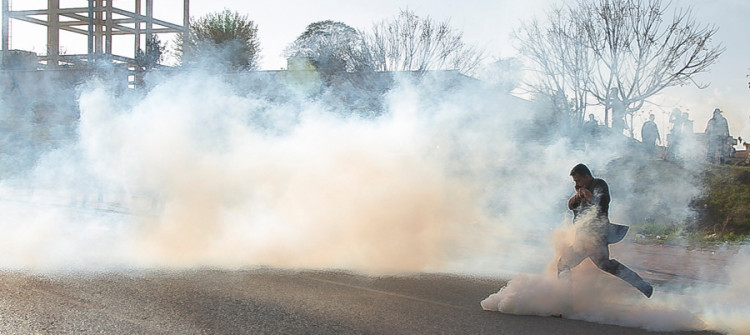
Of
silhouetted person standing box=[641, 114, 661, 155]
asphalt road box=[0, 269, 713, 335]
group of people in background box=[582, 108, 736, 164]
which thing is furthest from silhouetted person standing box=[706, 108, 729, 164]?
asphalt road box=[0, 269, 713, 335]

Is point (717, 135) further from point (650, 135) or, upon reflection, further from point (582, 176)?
point (582, 176)

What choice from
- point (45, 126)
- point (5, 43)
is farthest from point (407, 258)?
point (5, 43)

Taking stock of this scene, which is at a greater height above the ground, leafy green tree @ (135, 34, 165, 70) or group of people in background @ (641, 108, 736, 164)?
leafy green tree @ (135, 34, 165, 70)

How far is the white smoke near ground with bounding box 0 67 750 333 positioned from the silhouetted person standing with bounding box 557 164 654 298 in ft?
4.20

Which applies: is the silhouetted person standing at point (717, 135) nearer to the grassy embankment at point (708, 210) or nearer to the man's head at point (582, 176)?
the grassy embankment at point (708, 210)

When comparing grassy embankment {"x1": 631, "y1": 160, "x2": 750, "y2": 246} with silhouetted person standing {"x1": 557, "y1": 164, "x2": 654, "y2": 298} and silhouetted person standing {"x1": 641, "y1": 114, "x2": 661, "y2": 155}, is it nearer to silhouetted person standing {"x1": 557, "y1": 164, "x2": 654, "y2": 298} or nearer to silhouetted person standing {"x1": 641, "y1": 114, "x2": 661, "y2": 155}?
silhouetted person standing {"x1": 641, "y1": 114, "x2": 661, "y2": 155}

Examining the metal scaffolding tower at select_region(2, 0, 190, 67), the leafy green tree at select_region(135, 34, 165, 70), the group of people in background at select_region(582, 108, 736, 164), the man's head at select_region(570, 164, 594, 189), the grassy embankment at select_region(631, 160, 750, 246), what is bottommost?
the grassy embankment at select_region(631, 160, 750, 246)

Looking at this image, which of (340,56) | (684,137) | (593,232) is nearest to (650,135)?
(684,137)

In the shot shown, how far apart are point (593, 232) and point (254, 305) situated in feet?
10.8

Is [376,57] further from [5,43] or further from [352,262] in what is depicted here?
[352,262]

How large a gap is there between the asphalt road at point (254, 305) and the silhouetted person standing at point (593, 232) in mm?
612

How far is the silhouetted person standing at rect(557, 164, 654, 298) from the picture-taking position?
5.89 metres

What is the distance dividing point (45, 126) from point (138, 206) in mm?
6175

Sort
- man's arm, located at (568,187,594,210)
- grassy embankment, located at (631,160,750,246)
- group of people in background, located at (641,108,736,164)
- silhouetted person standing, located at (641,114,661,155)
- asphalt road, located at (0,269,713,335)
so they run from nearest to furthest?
1. asphalt road, located at (0,269,713,335)
2. man's arm, located at (568,187,594,210)
3. group of people in background, located at (641,108,736,164)
4. silhouetted person standing, located at (641,114,661,155)
5. grassy embankment, located at (631,160,750,246)
